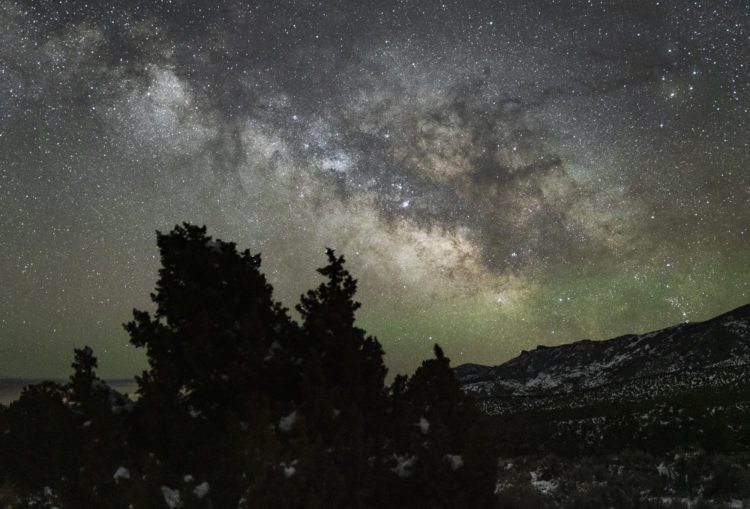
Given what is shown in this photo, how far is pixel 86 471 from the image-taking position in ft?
31.8

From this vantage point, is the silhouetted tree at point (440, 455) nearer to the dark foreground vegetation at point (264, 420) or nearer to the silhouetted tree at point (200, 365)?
the dark foreground vegetation at point (264, 420)

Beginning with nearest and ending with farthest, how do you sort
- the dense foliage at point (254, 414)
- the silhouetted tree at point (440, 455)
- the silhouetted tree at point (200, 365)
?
the dense foliage at point (254, 414), the silhouetted tree at point (440, 455), the silhouetted tree at point (200, 365)

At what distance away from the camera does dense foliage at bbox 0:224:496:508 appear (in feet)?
29.8

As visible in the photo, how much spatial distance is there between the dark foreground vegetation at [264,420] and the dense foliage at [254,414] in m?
0.03

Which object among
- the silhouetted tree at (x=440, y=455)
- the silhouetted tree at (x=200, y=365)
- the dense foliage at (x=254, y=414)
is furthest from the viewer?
the silhouetted tree at (x=200, y=365)

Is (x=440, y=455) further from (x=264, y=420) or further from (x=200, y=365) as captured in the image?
(x=200, y=365)

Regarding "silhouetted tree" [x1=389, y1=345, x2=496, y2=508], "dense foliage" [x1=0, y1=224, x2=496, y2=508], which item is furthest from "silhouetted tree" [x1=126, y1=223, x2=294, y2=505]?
"silhouetted tree" [x1=389, y1=345, x2=496, y2=508]

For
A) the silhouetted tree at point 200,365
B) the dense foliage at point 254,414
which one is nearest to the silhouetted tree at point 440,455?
the dense foliage at point 254,414

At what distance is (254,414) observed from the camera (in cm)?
903

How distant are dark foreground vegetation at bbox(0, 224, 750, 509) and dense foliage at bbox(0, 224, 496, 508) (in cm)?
3

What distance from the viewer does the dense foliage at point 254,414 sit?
29.8 feet

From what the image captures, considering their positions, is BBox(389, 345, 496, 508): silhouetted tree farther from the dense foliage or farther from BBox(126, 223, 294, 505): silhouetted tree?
BBox(126, 223, 294, 505): silhouetted tree

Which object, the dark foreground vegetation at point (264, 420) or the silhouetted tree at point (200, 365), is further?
the silhouetted tree at point (200, 365)

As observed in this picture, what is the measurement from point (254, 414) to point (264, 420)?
0.47 m
